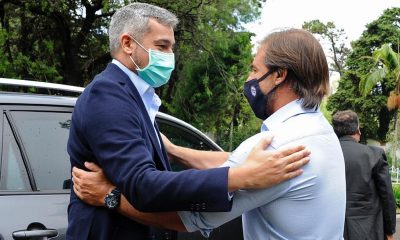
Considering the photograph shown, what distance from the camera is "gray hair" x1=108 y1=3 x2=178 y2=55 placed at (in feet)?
6.10

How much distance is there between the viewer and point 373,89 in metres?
34.4

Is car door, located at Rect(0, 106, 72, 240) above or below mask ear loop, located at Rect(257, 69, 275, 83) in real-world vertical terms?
below

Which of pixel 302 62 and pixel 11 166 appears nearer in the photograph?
pixel 302 62

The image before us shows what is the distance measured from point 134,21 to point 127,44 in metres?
0.09

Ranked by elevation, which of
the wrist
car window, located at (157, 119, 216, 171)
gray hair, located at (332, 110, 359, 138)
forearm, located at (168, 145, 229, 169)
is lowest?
gray hair, located at (332, 110, 359, 138)

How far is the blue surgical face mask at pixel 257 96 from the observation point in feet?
5.77

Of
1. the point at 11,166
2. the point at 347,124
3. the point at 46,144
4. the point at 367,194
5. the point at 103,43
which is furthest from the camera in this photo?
the point at 103,43

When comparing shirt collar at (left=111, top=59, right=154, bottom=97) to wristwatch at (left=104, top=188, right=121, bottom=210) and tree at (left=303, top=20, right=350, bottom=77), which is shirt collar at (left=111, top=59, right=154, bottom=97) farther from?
tree at (left=303, top=20, right=350, bottom=77)

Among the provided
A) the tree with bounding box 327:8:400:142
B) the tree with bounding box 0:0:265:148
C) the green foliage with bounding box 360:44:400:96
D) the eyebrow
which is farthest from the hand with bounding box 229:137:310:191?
the tree with bounding box 327:8:400:142

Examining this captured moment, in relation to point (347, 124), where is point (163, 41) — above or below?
above

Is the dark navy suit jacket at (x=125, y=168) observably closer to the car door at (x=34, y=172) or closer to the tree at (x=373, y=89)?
the car door at (x=34, y=172)

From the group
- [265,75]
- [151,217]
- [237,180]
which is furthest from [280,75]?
[151,217]

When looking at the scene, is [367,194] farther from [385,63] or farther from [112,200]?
[385,63]

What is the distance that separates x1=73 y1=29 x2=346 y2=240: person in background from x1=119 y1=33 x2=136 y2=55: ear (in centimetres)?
43
